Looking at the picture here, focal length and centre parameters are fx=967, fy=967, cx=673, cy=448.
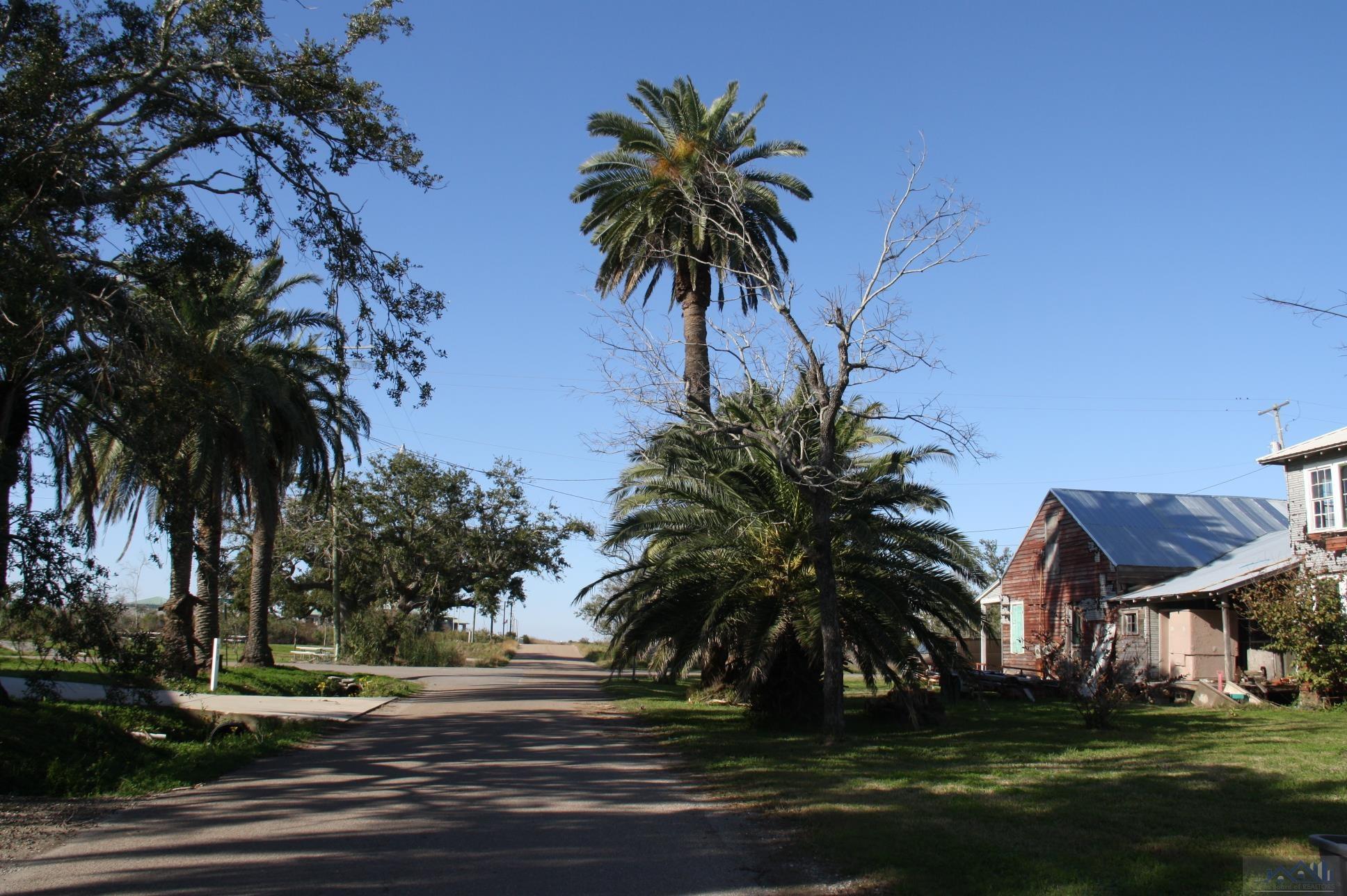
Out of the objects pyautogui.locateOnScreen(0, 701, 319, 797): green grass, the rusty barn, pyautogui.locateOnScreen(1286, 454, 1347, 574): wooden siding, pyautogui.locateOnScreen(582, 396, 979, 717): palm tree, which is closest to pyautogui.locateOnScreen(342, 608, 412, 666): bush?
the rusty barn

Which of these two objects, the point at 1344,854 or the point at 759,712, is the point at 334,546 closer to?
the point at 759,712

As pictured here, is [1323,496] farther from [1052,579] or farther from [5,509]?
[5,509]

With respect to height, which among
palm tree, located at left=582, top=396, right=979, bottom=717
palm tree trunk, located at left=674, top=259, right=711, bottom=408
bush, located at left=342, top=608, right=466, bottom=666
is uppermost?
palm tree trunk, located at left=674, top=259, right=711, bottom=408

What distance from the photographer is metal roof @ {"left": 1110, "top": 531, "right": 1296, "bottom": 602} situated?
847 inches

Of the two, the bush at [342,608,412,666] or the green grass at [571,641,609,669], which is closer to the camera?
the green grass at [571,641,609,669]

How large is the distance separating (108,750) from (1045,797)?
31.0 ft

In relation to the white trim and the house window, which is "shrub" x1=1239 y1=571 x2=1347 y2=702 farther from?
the house window

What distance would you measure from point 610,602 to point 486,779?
25.1 feet

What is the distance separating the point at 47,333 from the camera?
10.4 metres

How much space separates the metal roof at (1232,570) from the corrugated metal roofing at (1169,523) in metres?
0.69

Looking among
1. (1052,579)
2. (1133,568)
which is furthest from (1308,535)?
(1052,579)

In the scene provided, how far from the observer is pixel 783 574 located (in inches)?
627

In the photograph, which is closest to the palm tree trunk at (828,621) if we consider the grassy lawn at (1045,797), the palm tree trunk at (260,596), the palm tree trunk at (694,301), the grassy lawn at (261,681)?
the grassy lawn at (1045,797)

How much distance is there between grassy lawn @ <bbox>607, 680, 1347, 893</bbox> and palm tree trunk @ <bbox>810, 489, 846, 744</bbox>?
1.39ft
